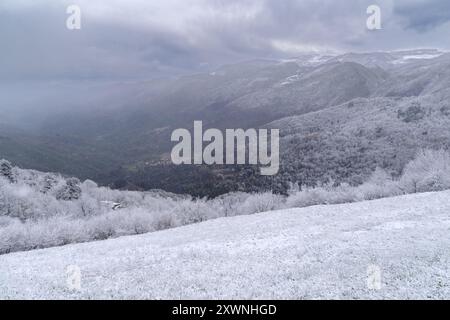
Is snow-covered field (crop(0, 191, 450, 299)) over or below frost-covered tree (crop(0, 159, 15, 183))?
below

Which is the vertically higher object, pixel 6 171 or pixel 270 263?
pixel 6 171

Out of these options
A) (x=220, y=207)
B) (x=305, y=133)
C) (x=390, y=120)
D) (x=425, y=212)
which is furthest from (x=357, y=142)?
(x=425, y=212)

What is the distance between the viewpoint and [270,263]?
56.0 feet

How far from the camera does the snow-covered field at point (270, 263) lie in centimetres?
1371

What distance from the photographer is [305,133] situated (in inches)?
7318

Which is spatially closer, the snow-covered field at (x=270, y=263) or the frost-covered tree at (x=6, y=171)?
the snow-covered field at (x=270, y=263)

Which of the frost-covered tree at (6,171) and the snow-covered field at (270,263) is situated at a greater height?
the frost-covered tree at (6,171)

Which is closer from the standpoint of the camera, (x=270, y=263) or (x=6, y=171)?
(x=270, y=263)

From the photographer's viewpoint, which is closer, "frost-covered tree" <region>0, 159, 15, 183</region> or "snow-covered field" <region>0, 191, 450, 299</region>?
"snow-covered field" <region>0, 191, 450, 299</region>

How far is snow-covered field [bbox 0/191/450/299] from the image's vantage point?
13.7 metres

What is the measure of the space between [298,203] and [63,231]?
84.8ft
